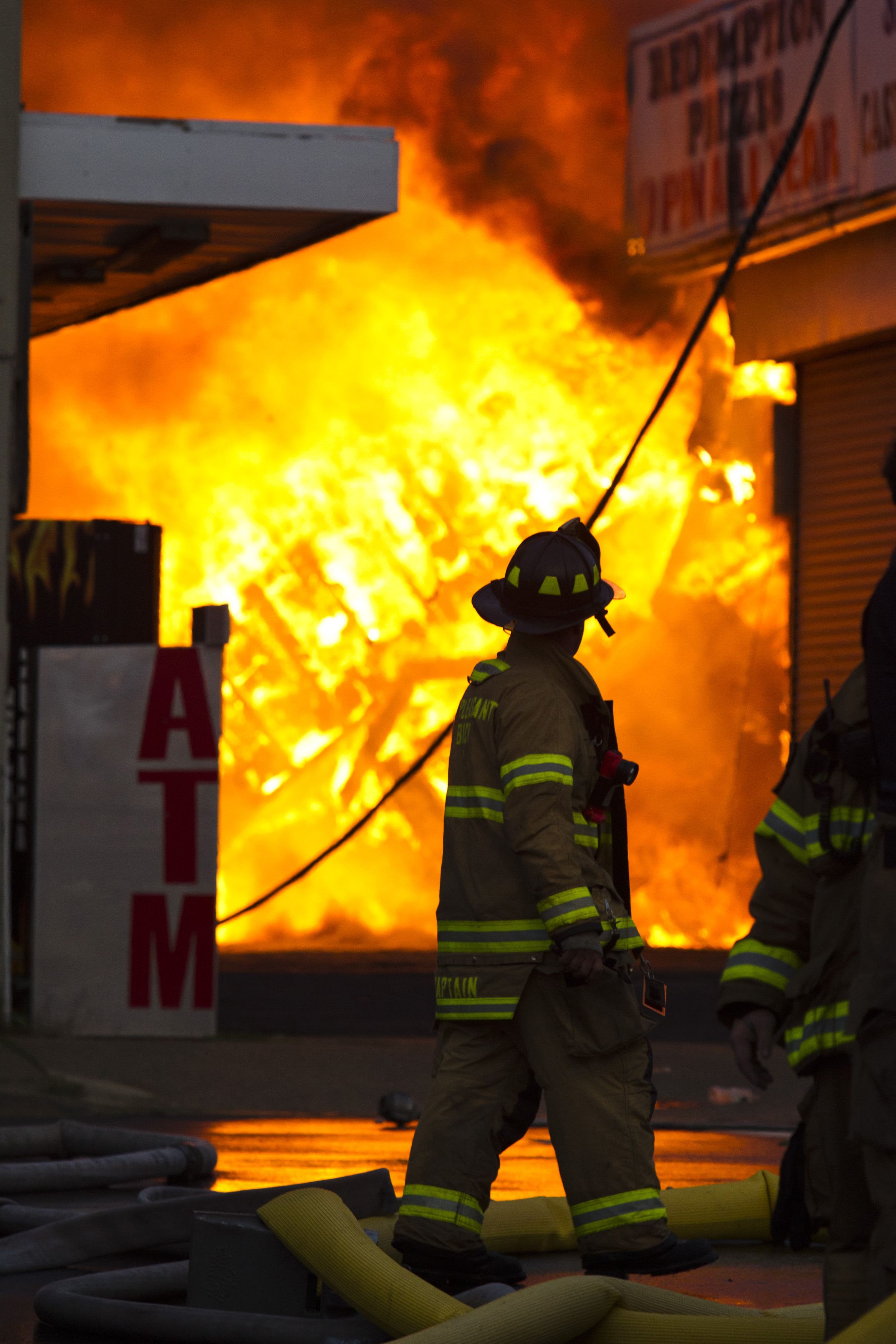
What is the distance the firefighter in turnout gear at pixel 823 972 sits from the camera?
3.29 meters

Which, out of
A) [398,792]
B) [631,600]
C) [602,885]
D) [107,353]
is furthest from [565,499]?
[602,885]

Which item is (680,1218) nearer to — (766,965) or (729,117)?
(766,965)

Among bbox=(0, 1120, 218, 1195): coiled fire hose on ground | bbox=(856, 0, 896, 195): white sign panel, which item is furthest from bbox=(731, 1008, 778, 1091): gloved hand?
bbox=(856, 0, 896, 195): white sign panel

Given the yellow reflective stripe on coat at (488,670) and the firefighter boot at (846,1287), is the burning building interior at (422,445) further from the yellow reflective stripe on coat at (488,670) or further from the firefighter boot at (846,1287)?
the firefighter boot at (846,1287)

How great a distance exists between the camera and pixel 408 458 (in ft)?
57.3

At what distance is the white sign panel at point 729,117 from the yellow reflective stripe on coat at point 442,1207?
11756 millimetres

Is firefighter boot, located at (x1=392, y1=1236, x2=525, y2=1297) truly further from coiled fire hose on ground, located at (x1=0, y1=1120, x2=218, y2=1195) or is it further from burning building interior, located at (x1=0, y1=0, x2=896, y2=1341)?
burning building interior, located at (x1=0, y1=0, x2=896, y2=1341)

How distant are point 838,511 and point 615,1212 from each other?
1326cm

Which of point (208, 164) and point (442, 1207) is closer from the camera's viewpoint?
point (442, 1207)

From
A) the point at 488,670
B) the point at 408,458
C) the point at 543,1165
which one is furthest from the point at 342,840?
the point at 488,670

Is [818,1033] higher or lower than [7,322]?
lower

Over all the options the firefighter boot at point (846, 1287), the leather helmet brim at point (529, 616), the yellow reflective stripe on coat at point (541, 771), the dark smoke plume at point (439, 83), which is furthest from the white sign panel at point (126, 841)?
the dark smoke plume at point (439, 83)

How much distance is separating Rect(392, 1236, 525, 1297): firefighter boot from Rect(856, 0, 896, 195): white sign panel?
1141 centimetres

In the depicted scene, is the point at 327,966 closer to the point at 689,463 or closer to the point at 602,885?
the point at 689,463
